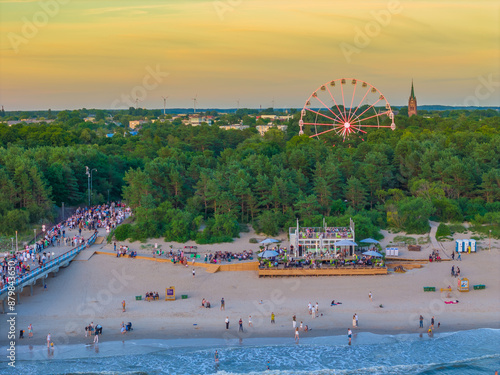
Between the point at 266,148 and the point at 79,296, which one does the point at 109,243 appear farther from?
the point at 266,148

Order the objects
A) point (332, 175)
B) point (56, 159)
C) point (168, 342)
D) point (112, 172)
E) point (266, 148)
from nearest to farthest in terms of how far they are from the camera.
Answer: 1. point (168, 342)
2. point (332, 175)
3. point (56, 159)
4. point (112, 172)
5. point (266, 148)

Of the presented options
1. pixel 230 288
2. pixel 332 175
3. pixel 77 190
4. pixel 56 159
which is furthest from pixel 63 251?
pixel 332 175

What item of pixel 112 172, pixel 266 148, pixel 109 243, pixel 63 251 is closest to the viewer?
pixel 63 251

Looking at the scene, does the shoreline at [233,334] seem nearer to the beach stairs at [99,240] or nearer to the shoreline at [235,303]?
the shoreline at [235,303]

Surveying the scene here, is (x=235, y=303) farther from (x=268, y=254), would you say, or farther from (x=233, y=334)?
(x=268, y=254)

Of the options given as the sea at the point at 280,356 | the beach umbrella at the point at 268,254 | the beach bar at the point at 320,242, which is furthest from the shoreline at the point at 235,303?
the beach bar at the point at 320,242

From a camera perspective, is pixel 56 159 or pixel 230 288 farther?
pixel 56 159

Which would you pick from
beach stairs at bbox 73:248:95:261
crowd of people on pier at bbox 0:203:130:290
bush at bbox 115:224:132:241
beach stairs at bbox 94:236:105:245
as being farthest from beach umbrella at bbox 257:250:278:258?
crowd of people on pier at bbox 0:203:130:290
